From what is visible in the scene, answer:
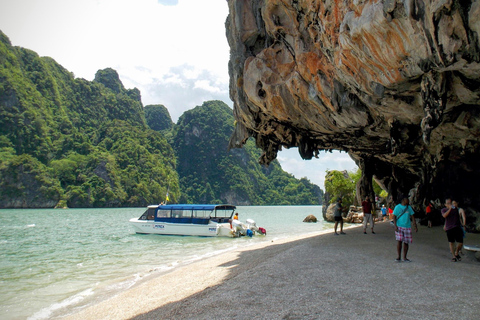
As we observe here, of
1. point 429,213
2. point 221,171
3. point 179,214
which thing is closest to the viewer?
point 429,213

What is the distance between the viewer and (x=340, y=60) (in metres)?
7.14

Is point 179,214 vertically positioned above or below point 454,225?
below

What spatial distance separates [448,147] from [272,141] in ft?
21.9

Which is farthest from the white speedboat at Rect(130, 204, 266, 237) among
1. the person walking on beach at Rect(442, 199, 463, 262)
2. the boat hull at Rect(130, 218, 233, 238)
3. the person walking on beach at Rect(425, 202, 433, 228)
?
the person walking on beach at Rect(442, 199, 463, 262)

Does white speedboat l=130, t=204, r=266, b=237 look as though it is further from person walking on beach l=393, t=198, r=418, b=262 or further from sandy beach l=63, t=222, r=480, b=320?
person walking on beach l=393, t=198, r=418, b=262

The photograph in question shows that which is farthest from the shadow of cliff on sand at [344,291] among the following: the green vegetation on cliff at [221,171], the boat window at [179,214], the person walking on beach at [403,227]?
the green vegetation on cliff at [221,171]

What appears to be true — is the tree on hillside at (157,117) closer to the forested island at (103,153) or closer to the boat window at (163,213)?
the forested island at (103,153)

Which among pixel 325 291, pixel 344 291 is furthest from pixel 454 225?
pixel 325 291

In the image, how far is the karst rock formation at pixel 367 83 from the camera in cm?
527

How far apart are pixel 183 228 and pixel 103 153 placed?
78.8 metres

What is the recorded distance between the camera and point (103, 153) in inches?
3647

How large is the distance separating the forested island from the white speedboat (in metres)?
41.1

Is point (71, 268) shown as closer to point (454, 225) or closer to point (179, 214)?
point (179, 214)

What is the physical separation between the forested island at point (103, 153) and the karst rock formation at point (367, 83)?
181ft
